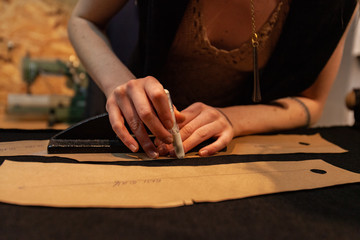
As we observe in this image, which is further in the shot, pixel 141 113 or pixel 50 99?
pixel 50 99

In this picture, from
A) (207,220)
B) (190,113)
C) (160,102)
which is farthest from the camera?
(190,113)

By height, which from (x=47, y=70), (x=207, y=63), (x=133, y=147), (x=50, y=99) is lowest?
(x=50, y=99)

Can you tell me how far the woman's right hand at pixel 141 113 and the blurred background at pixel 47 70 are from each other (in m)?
0.50

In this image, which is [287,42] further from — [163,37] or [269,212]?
[269,212]

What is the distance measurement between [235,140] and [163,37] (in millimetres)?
303

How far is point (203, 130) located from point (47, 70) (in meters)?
1.66

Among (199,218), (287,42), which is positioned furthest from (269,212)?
(287,42)

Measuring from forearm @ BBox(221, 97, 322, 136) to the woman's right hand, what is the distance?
0.25 m

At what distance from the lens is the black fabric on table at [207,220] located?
0.24 metres

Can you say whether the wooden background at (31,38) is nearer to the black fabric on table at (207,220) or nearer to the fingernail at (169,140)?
the fingernail at (169,140)

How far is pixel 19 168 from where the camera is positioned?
0.37m

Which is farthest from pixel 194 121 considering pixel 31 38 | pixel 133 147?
pixel 31 38

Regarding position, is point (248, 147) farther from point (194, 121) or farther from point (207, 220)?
point (207, 220)

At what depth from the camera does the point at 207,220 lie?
27 centimetres
